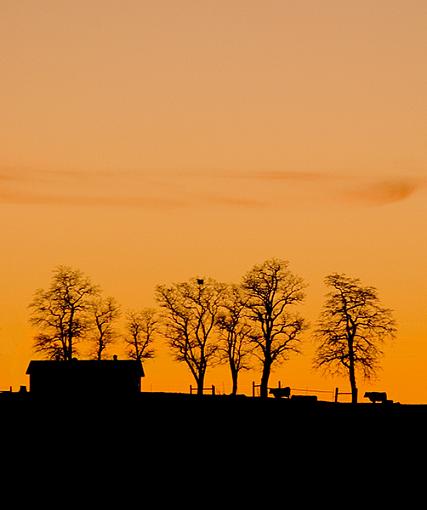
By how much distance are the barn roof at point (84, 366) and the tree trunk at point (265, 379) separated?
36.7 feet

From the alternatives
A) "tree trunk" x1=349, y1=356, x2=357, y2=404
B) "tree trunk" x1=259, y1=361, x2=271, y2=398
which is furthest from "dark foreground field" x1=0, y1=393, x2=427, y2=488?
"tree trunk" x1=259, y1=361, x2=271, y2=398

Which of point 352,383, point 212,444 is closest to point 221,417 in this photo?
point 212,444

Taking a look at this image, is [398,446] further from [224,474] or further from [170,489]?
[170,489]

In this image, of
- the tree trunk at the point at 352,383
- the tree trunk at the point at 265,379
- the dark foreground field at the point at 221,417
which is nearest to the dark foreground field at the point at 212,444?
the dark foreground field at the point at 221,417

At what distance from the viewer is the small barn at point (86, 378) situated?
106812mm

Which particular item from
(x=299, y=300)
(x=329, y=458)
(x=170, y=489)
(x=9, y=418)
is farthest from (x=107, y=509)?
(x=299, y=300)

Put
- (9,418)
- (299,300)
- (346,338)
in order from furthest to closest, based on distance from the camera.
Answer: (299,300) < (346,338) < (9,418)

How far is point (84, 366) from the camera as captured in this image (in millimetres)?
107562

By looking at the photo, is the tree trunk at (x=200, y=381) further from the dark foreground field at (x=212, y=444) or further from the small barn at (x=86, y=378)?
the dark foreground field at (x=212, y=444)

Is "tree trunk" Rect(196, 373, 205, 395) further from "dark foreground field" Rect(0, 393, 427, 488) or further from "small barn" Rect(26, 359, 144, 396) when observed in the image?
"dark foreground field" Rect(0, 393, 427, 488)

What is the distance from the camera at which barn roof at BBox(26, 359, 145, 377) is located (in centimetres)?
10769

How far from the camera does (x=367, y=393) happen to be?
10831cm

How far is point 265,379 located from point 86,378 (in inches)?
665

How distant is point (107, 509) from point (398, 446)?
21.0m
